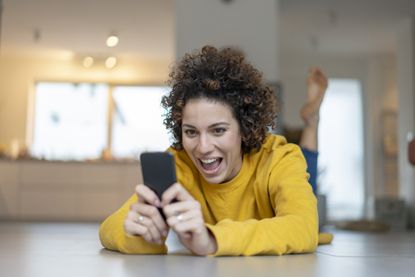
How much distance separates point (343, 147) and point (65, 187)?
13.2ft

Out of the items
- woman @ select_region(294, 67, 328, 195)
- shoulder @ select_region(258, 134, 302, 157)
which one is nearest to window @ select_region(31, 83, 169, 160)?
woman @ select_region(294, 67, 328, 195)

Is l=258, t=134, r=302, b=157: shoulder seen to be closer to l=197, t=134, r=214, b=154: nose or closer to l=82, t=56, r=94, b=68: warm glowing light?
l=197, t=134, r=214, b=154: nose

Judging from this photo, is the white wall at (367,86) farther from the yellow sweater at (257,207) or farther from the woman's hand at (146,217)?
the woman's hand at (146,217)

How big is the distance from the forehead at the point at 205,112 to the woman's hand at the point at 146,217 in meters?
0.24

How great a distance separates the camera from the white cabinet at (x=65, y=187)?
21.0 feet

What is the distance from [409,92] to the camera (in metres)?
6.10

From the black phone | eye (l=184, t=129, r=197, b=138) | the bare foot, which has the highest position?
the bare foot

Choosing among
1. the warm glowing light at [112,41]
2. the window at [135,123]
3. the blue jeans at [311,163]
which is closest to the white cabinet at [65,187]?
the window at [135,123]

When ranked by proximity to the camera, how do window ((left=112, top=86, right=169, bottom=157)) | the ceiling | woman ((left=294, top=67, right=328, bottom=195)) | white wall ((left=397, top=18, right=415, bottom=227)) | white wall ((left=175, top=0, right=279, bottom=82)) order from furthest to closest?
window ((left=112, top=86, right=169, bottom=157)) < white wall ((left=397, top=18, right=415, bottom=227)) < the ceiling < white wall ((left=175, top=0, right=279, bottom=82)) < woman ((left=294, top=67, right=328, bottom=195))

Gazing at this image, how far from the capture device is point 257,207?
1.56 metres

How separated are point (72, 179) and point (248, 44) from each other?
10.2 feet

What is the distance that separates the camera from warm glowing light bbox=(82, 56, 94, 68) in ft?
25.8

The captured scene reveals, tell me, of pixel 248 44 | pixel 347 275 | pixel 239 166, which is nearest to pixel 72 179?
pixel 248 44

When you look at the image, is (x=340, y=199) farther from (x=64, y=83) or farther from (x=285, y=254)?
(x=285, y=254)
